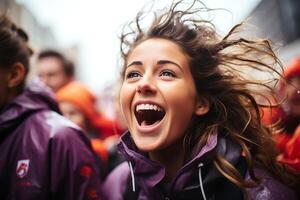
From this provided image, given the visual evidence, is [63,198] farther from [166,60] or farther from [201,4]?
[201,4]

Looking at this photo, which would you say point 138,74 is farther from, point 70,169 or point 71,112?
point 71,112

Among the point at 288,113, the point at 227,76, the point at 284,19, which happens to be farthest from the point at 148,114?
the point at 284,19

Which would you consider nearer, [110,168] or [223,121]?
[223,121]

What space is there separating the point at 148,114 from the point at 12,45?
1.02 metres

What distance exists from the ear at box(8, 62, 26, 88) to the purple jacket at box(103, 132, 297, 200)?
2.74 feet

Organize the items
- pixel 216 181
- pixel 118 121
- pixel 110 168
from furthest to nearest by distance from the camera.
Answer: pixel 118 121 → pixel 110 168 → pixel 216 181

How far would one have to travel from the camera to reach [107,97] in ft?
20.1

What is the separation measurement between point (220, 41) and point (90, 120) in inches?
97.3

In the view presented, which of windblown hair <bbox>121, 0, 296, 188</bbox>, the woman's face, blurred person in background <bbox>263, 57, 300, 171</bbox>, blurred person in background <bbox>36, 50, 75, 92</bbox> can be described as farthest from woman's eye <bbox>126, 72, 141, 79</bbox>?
blurred person in background <bbox>36, 50, 75, 92</bbox>

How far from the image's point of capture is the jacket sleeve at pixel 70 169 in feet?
8.05

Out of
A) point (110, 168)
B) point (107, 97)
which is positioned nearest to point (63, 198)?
point (110, 168)

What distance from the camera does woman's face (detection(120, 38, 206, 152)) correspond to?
7.46 feet

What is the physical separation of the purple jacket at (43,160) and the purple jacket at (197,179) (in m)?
0.27

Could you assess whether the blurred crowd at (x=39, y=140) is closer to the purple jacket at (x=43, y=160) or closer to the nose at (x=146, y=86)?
the purple jacket at (x=43, y=160)
